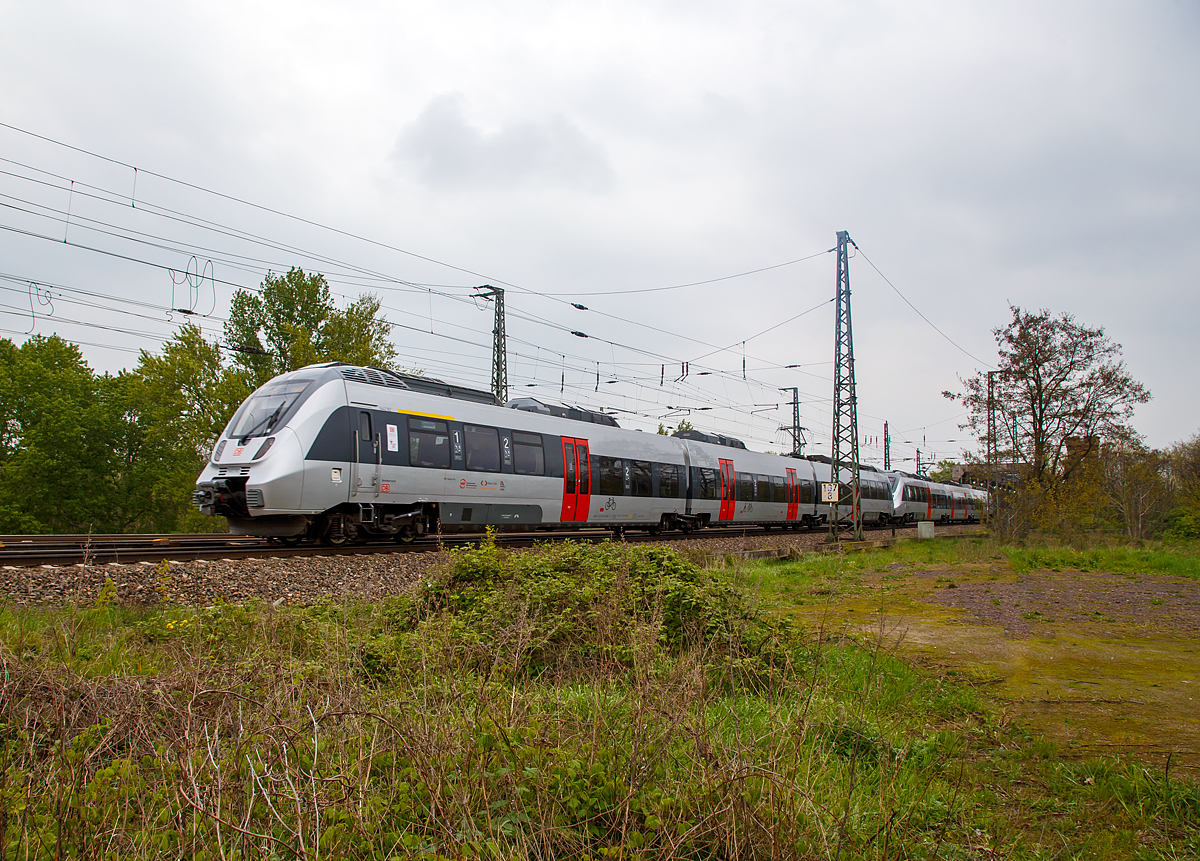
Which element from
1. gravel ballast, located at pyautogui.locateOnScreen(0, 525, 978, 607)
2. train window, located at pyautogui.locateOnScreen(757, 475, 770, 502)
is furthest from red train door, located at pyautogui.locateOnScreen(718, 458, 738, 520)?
gravel ballast, located at pyautogui.locateOnScreen(0, 525, 978, 607)

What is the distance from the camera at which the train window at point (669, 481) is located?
70.3ft

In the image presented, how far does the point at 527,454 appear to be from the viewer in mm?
16297

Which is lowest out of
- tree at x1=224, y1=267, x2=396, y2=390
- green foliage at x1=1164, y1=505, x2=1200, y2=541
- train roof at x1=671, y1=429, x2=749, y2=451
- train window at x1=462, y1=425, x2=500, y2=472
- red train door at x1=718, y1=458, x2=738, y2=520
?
green foliage at x1=1164, y1=505, x2=1200, y2=541

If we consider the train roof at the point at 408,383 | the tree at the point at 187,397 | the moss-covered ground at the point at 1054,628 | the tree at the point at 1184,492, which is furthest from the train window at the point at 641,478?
the tree at the point at 1184,492

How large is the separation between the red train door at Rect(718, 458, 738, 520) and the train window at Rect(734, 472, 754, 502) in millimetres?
324

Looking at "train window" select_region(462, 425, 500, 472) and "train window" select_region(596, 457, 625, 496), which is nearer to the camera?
"train window" select_region(462, 425, 500, 472)

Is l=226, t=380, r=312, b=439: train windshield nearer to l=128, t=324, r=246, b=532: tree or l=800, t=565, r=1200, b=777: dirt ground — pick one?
l=800, t=565, r=1200, b=777: dirt ground

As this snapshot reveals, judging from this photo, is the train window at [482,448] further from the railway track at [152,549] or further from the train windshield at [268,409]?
the train windshield at [268,409]

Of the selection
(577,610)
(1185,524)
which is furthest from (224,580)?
(1185,524)

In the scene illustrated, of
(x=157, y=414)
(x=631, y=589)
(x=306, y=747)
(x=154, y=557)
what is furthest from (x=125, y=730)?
(x=157, y=414)

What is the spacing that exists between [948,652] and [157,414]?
3523cm

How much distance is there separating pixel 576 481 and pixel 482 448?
356 centimetres

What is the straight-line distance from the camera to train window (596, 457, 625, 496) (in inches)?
743

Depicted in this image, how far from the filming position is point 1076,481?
80.0 ft
